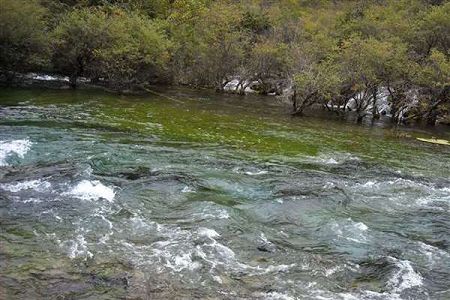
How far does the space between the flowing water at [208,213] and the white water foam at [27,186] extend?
0.27 feet

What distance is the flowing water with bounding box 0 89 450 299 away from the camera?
9977mm

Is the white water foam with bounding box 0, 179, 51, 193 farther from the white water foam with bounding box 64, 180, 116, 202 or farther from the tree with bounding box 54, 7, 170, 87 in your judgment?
the tree with bounding box 54, 7, 170, 87

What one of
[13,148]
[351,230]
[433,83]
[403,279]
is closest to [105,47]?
[13,148]

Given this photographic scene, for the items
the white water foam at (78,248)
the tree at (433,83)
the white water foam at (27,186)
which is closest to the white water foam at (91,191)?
the white water foam at (27,186)

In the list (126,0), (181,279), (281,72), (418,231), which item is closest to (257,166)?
(418,231)

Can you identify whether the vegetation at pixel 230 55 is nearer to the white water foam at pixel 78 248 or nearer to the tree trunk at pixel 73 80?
the tree trunk at pixel 73 80

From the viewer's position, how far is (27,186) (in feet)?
47.5

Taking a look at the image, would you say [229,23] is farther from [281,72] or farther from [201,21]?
[281,72]

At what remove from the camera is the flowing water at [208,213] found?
9977 millimetres

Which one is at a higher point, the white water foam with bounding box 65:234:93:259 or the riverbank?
the riverbank

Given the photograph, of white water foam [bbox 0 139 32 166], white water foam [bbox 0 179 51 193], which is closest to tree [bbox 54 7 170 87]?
white water foam [bbox 0 139 32 166]

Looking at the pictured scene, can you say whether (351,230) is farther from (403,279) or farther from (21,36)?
(21,36)

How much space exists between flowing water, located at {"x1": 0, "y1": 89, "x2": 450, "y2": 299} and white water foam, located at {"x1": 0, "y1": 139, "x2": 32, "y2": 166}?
0.07 meters

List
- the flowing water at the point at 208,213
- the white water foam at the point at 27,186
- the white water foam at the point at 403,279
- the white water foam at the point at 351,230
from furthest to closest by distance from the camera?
the white water foam at the point at 27,186
the white water foam at the point at 351,230
the white water foam at the point at 403,279
the flowing water at the point at 208,213
